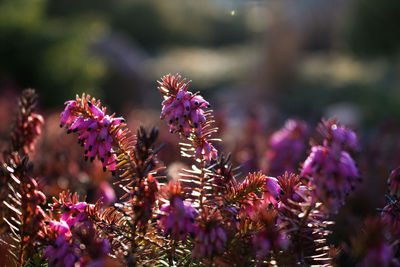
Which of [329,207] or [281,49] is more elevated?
[281,49]

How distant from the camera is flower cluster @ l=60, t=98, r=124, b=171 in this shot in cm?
149

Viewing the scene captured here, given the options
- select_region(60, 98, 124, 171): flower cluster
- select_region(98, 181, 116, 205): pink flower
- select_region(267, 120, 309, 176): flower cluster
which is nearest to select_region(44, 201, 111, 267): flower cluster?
select_region(60, 98, 124, 171): flower cluster

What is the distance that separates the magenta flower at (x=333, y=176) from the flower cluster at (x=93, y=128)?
0.71 m

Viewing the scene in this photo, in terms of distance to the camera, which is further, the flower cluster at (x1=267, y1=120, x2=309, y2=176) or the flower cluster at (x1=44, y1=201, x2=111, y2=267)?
the flower cluster at (x1=267, y1=120, x2=309, y2=176)

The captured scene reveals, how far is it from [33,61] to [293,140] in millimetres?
5651

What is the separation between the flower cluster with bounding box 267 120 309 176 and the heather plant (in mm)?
1462

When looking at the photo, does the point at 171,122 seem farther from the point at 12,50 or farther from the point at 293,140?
the point at 12,50

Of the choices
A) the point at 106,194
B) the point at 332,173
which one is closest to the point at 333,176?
the point at 332,173

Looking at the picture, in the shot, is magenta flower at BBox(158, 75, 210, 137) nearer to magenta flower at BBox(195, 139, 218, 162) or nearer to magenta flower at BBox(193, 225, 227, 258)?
magenta flower at BBox(195, 139, 218, 162)

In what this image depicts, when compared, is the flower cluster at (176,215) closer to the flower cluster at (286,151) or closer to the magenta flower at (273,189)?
the magenta flower at (273,189)

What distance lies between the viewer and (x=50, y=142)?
12.2 feet

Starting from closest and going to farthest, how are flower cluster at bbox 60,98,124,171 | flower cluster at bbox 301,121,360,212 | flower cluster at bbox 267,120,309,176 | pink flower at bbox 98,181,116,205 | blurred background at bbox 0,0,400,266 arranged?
flower cluster at bbox 301,121,360,212, flower cluster at bbox 60,98,124,171, pink flower at bbox 98,181,116,205, flower cluster at bbox 267,120,309,176, blurred background at bbox 0,0,400,266

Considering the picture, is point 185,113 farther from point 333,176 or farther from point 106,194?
point 106,194

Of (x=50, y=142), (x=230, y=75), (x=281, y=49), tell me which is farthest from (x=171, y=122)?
(x=230, y=75)
